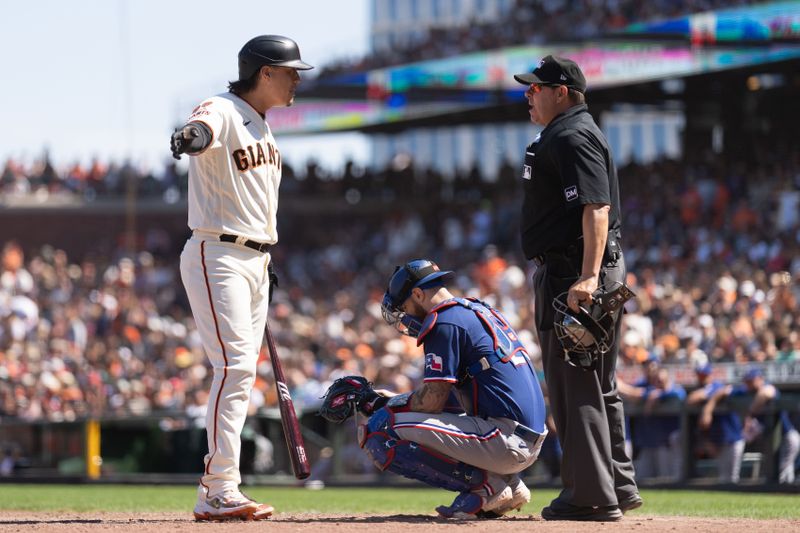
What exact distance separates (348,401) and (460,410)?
58 centimetres

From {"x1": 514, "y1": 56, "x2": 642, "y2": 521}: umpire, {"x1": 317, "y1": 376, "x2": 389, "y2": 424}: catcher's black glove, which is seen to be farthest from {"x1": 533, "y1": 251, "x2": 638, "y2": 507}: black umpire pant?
{"x1": 317, "y1": 376, "x2": 389, "y2": 424}: catcher's black glove

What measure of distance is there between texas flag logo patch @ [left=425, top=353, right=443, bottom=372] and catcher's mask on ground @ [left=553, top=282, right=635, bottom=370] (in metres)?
0.59

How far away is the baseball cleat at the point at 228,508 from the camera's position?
6.11m

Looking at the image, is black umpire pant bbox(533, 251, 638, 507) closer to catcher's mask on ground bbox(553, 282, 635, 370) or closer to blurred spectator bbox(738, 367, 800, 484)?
catcher's mask on ground bbox(553, 282, 635, 370)

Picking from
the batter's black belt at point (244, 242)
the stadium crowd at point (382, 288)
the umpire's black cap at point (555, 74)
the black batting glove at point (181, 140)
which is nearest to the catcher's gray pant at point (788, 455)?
the stadium crowd at point (382, 288)

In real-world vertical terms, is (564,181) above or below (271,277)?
above

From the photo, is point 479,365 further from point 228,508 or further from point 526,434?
point 228,508

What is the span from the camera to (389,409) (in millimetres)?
6488

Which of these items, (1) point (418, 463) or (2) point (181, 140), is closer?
(2) point (181, 140)

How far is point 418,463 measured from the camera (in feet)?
20.7

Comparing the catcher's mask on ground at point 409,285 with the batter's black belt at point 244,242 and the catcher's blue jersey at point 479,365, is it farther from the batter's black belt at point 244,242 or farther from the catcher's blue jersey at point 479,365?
the batter's black belt at point 244,242

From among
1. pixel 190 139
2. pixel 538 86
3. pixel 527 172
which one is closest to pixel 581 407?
pixel 527 172

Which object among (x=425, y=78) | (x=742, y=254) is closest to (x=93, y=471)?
(x=742, y=254)

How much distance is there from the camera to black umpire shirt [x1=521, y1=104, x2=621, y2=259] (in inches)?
234
